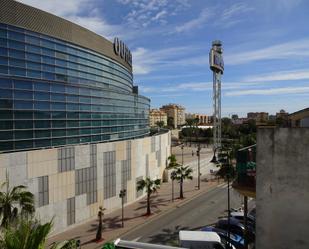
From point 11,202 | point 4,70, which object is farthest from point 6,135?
point 11,202

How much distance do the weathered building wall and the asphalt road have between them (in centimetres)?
2011

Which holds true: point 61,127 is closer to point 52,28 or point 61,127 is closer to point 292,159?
point 52,28

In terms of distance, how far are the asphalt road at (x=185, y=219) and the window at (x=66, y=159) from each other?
9.31 metres

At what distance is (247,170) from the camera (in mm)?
19250

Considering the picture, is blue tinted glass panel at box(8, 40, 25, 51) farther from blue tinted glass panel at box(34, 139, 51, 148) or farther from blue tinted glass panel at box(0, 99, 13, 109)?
blue tinted glass panel at box(34, 139, 51, 148)

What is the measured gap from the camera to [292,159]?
1788cm

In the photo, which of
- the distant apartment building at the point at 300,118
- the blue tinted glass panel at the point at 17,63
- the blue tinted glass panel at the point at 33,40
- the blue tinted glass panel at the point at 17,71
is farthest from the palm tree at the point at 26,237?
the blue tinted glass panel at the point at 33,40

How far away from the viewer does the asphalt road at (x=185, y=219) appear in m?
39.9

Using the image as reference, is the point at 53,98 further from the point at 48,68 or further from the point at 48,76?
the point at 48,68

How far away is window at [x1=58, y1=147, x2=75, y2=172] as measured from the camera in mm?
40312

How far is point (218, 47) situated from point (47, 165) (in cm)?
9481

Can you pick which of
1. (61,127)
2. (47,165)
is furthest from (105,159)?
(47,165)

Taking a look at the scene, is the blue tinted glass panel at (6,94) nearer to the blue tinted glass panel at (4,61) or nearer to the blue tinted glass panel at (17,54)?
the blue tinted glass panel at (4,61)

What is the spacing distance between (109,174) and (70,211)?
326 inches
